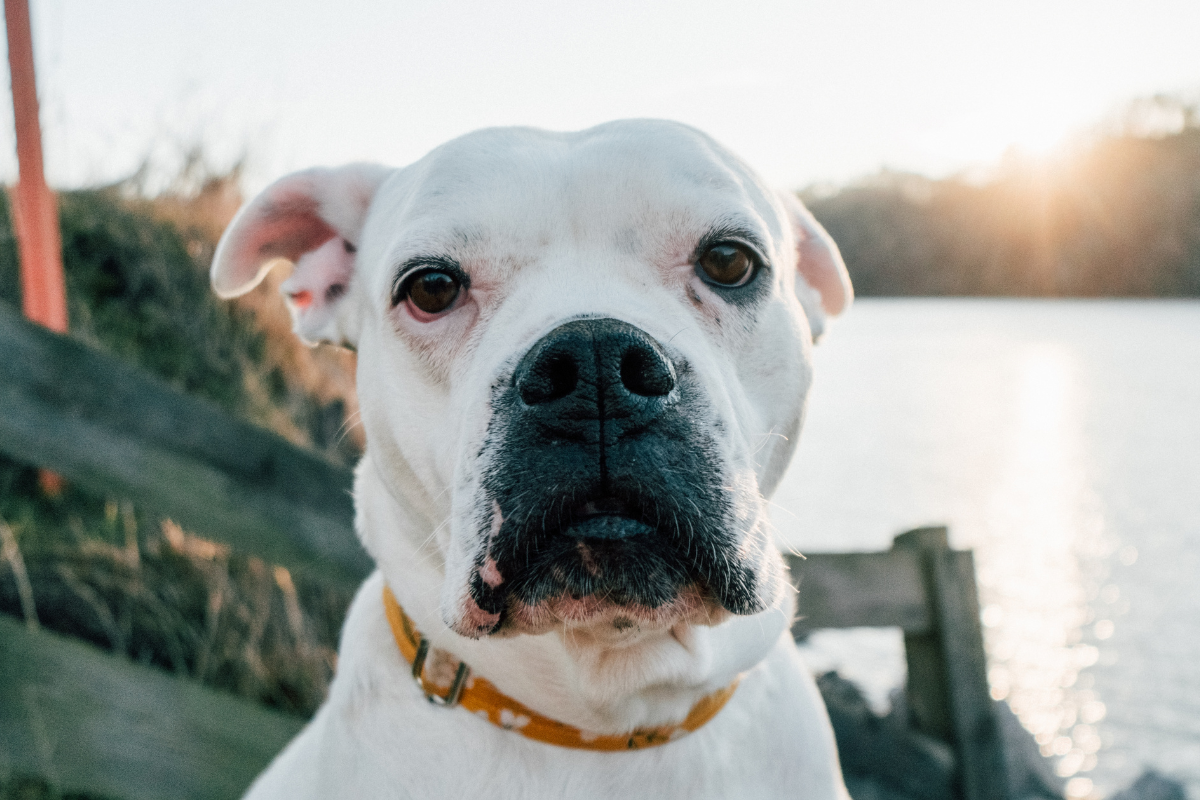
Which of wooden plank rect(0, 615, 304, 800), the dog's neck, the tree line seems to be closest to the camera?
the dog's neck

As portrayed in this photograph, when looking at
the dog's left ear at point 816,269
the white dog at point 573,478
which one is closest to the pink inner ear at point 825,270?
the dog's left ear at point 816,269

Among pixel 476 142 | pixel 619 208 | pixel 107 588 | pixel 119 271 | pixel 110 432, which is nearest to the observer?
pixel 619 208

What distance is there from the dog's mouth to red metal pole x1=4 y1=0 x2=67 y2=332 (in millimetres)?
2972

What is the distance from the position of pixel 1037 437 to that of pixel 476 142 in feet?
32.0

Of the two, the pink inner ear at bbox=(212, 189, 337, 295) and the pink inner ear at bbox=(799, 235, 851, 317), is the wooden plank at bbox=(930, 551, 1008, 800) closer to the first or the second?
the pink inner ear at bbox=(799, 235, 851, 317)

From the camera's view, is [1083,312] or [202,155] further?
[1083,312]

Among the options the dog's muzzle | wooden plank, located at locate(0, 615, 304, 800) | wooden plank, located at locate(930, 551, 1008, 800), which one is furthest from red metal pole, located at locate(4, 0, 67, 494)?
wooden plank, located at locate(930, 551, 1008, 800)

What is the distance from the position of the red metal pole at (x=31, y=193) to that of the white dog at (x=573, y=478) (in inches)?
76.8

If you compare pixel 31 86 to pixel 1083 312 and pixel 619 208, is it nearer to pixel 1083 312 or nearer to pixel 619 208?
pixel 619 208

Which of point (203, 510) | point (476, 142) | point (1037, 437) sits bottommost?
point (1037, 437)

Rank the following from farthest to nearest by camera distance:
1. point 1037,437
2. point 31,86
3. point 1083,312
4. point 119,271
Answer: point 1083,312
point 1037,437
point 119,271
point 31,86

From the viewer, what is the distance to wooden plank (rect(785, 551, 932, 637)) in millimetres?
3137

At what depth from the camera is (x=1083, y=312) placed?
82.2ft

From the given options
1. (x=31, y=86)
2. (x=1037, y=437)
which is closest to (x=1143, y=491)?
(x=1037, y=437)
